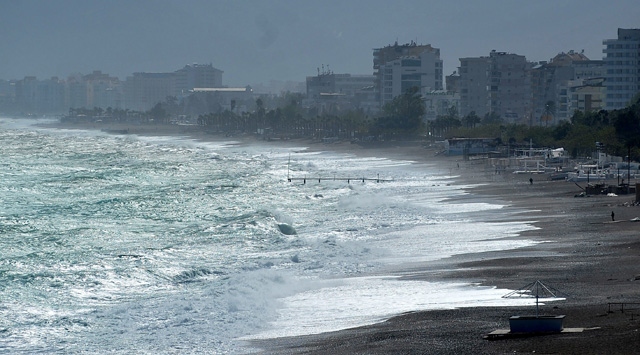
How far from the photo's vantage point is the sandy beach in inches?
751

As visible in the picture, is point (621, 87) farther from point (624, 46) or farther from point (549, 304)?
point (549, 304)

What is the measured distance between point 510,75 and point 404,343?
166721mm

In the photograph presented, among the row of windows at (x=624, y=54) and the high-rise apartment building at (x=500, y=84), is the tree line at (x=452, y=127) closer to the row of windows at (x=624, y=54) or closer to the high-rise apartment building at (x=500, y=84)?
the row of windows at (x=624, y=54)

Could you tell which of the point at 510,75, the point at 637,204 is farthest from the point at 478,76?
the point at 637,204

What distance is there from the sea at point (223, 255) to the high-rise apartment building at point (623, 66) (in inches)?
2976

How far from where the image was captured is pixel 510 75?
184 m

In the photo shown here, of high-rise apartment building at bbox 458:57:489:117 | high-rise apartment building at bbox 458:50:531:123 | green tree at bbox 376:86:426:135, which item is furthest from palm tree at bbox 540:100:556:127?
green tree at bbox 376:86:426:135

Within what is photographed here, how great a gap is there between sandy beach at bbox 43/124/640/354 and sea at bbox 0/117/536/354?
0.90 metres

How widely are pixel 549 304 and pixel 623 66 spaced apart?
13017 cm

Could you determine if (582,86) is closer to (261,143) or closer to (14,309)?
(261,143)

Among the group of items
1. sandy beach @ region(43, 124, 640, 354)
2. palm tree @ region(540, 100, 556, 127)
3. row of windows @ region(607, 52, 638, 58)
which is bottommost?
sandy beach @ region(43, 124, 640, 354)

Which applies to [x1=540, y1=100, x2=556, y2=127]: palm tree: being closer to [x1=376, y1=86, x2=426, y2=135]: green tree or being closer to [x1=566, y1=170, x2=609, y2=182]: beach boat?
[x1=376, y1=86, x2=426, y2=135]: green tree

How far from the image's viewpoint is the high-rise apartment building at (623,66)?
146 meters

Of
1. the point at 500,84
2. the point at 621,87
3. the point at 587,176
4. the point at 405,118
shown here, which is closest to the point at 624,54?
the point at 621,87
